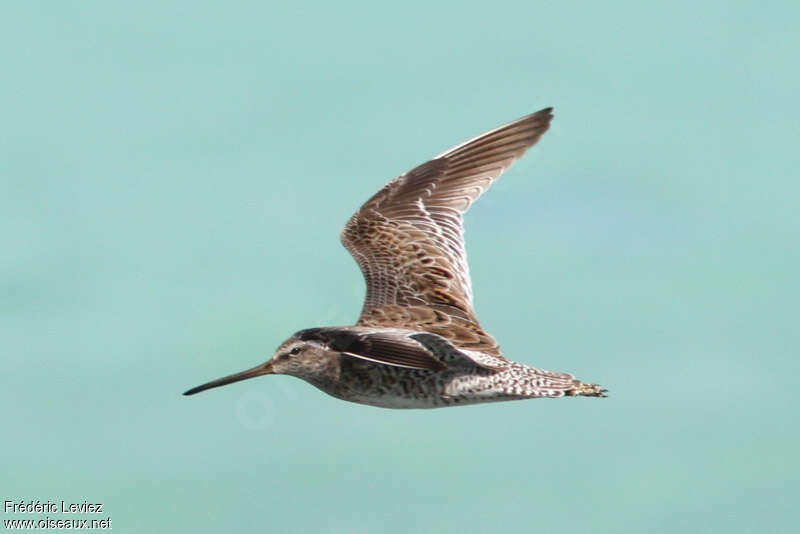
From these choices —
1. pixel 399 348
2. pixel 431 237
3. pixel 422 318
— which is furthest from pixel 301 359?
pixel 431 237

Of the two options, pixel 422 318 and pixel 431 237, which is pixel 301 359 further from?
pixel 431 237

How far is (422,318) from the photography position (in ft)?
67.0

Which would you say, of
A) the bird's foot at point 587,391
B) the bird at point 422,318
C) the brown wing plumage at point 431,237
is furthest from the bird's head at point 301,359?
the bird's foot at point 587,391

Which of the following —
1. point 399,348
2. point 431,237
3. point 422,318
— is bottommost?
point 399,348

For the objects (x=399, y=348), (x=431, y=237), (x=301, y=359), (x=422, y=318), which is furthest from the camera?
(x=431, y=237)

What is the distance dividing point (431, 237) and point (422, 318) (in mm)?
2257

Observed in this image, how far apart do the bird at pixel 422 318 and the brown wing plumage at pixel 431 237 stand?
2 centimetres

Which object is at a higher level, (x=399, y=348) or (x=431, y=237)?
(x=431, y=237)

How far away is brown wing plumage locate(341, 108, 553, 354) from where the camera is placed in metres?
20.5

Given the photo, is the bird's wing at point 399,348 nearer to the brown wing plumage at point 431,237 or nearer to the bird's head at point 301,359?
the bird's head at point 301,359

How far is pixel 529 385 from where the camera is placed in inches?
730

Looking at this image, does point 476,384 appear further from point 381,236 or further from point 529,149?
point 529,149

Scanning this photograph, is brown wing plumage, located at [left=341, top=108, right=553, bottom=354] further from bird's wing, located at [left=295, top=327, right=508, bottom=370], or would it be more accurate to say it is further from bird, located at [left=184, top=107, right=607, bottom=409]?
bird's wing, located at [left=295, top=327, right=508, bottom=370]

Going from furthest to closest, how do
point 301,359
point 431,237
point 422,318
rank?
1. point 431,237
2. point 422,318
3. point 301,359
